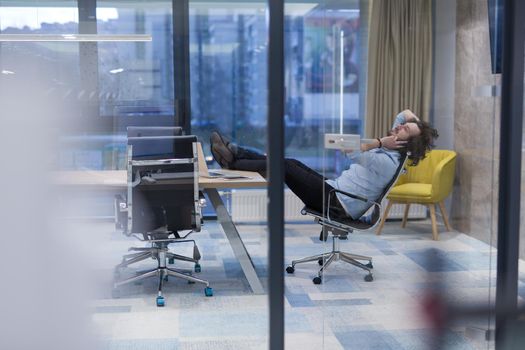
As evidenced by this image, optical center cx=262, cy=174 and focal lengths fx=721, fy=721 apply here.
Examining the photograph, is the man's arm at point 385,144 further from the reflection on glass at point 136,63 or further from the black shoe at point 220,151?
the reflection on glass at point 136,63

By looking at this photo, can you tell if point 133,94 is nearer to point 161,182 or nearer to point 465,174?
point 161,182

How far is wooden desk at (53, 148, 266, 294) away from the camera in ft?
9.86

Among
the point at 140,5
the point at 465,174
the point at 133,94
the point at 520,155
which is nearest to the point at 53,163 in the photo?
the point at 133,94

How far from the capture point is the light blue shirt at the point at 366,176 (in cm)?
321

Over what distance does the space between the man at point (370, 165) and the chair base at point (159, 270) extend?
0.60 meters

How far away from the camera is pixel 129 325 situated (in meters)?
3.38

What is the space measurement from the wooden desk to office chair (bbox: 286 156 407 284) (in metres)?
0.27

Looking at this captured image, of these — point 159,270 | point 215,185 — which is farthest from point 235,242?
point 159,270

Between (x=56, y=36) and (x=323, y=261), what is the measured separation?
1.49m

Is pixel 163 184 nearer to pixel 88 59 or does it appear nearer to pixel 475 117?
pixel 88 59

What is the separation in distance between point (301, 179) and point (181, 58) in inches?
29.7

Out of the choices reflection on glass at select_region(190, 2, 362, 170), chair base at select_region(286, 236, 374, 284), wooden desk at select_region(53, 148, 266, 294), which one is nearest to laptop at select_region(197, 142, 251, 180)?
wooden desk at select_region(53, 148, 266, 294)

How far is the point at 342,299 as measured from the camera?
332 centimetres

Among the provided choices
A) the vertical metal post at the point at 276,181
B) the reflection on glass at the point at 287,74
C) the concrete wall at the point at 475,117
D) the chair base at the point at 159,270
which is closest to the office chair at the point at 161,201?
the chair base at the point at 159,270
